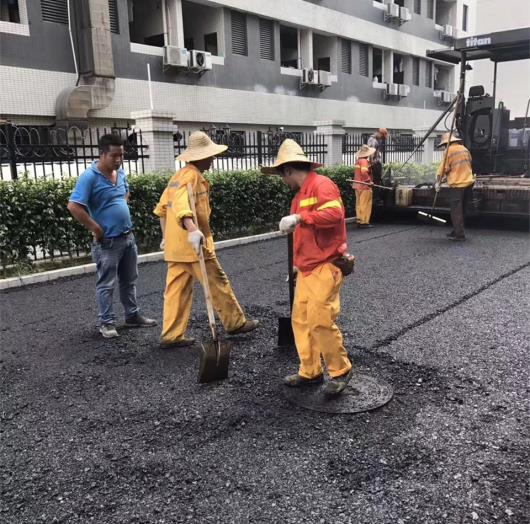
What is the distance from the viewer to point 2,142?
7.65 m

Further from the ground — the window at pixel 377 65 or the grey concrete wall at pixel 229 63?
the window at pixel 377 65

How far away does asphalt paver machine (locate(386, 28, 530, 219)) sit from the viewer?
377 inches

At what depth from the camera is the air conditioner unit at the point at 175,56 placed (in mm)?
16250

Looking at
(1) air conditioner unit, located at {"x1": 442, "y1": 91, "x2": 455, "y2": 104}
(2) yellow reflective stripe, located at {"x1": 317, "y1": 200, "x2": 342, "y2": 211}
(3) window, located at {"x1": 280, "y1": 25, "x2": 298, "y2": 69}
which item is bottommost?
(2) yellow reflective stripe, located at {"x1": 317, "y1": 200, "x2": 342, "y2": 211}

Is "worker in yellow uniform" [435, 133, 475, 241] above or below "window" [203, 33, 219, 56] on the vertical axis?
below

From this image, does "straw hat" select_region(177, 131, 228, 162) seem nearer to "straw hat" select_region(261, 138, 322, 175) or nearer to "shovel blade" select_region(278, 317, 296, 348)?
"straw hat" select_region(261, 138, 322, 175)

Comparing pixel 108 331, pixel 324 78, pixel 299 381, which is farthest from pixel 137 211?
pixel 324 78

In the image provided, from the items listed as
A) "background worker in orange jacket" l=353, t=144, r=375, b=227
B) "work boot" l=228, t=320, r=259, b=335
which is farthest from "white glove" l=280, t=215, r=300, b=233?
"background worker in orange jacket" l=353, t=144, r=375, b=227

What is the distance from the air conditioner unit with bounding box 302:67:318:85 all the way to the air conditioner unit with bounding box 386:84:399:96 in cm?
610

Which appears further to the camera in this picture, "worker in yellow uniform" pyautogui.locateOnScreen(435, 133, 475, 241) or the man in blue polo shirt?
"worker in yellow uniform" pyautogui.locateOnScreen(435, 133, 475, 241)

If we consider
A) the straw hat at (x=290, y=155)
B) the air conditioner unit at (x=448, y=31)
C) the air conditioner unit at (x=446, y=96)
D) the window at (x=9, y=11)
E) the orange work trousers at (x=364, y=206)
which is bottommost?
the orange work trousers at (x=364, y=206)

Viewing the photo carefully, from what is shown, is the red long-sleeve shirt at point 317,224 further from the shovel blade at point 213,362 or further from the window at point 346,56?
the window at point 346,56

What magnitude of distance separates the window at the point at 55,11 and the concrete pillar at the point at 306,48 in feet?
33.5

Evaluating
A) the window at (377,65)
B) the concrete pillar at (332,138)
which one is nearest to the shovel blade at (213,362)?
the concrete pillar at (332,138)
